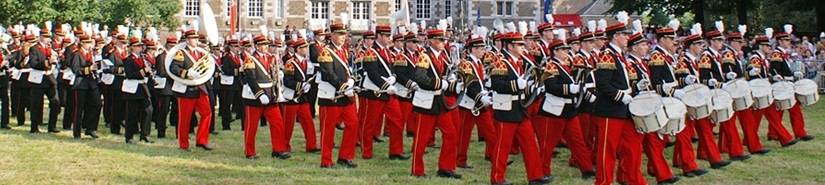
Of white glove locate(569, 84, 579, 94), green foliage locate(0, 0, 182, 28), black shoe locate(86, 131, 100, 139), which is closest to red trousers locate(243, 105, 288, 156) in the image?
black shoe locate(86, 131, 100, 139)

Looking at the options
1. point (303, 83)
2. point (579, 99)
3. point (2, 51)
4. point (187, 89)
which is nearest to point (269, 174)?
point (303, 83)

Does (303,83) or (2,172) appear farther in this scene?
(303,83)

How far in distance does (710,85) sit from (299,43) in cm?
533

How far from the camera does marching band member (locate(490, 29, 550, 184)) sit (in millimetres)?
10609

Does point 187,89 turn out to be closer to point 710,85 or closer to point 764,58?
point 710,85

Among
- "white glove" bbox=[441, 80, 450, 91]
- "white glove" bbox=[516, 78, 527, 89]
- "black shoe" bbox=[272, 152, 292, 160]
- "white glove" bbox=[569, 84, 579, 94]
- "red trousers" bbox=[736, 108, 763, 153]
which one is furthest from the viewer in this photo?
"red trousers" bbox=[736, 108, 763, 153]

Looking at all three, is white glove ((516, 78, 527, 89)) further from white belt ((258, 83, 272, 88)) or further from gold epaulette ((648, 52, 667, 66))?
white belt ((258, 83, 272, 88))

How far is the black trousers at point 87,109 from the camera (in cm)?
1606

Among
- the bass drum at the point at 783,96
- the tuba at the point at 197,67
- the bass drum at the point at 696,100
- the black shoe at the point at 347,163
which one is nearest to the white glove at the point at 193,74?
the tuba at the point at 197,67

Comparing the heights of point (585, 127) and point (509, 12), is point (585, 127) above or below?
below

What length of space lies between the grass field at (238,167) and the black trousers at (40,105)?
1.24 meters

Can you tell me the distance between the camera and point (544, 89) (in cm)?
1162

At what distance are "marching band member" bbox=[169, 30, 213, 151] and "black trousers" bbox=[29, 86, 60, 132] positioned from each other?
11.4 feet

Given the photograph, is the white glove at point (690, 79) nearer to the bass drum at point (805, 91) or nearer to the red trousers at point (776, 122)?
the red trousers at point (776, 122)
